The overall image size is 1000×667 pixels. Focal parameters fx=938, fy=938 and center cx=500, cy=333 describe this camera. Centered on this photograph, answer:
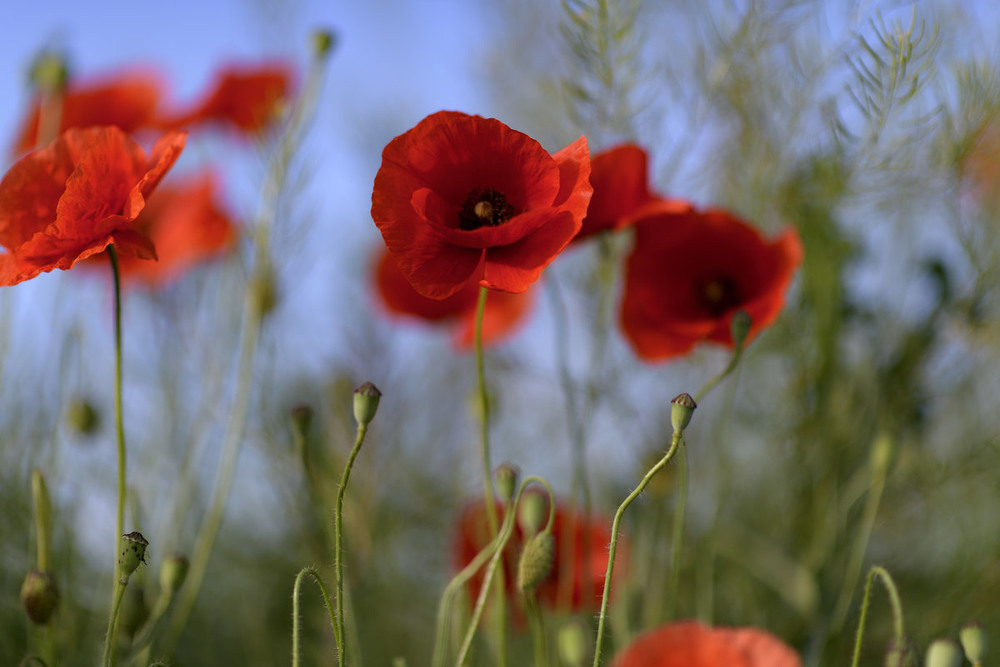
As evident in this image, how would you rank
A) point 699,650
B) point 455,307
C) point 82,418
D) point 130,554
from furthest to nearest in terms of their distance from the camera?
point 455,307 → point 82,418 → point 699,650 → point 130,554

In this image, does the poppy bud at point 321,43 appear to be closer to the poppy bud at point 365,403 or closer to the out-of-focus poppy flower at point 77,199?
the out-of-focus poppy flower at point 77,199

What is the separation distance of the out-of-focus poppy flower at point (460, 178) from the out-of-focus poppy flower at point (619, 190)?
83 millimetres

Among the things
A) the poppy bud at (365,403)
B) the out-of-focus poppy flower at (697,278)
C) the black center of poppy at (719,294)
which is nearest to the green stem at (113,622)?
the poppy bud at (365,403)

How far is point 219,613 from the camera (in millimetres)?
938

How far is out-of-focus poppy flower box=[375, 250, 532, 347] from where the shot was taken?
75cm

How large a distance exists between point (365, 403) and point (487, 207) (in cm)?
13

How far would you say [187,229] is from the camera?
0.80 metres

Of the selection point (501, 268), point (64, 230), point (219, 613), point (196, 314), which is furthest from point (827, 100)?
point (219, 613)

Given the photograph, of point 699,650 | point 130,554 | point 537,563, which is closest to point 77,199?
point 130,554

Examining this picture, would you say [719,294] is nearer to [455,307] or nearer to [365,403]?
[455,307]

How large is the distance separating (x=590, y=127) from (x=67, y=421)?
0.40m

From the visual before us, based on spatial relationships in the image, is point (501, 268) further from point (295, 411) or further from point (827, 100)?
point (827, 100)

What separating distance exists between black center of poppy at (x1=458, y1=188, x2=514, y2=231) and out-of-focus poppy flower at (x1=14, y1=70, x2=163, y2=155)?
14.9 inches

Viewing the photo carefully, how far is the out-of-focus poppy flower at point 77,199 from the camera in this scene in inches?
16.2
